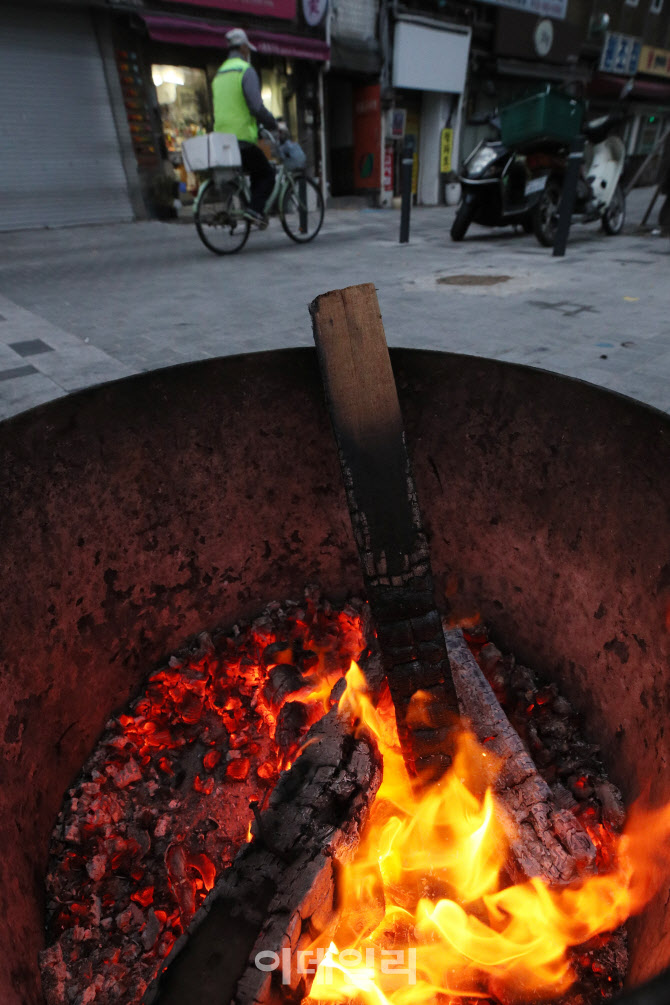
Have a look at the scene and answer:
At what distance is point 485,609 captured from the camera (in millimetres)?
2225

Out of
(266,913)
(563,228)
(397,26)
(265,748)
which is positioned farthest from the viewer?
(397,26)

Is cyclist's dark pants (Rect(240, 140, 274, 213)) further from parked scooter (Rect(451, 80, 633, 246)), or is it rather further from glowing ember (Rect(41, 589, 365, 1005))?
glowing ember (Rect(41, 589, 365, 1005))

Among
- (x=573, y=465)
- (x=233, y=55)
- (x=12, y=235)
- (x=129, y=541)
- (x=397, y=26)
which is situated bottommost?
(x=12, y=235)

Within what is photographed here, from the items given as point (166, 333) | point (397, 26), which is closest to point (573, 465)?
point (166, 333)

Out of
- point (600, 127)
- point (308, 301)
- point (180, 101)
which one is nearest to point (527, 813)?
point (308, 301)

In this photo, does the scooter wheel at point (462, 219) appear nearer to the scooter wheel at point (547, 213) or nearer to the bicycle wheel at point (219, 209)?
the scooter wheel at point (547, 213)

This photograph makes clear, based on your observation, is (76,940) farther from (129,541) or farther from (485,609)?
(485,609)

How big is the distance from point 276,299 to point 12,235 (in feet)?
24.9

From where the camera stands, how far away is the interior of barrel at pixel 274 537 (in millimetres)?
1501

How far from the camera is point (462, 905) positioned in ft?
4.71

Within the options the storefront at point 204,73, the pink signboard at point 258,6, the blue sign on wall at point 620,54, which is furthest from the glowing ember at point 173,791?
the blue sign on wall at point 620,54

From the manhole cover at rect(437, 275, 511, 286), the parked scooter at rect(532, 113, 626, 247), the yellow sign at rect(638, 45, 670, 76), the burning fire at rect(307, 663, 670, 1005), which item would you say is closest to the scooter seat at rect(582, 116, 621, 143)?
the parked scooter at rect(532, 113, 626, 247)

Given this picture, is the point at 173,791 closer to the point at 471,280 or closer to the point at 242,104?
the point at 471,280

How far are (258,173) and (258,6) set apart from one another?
23.8 feet
